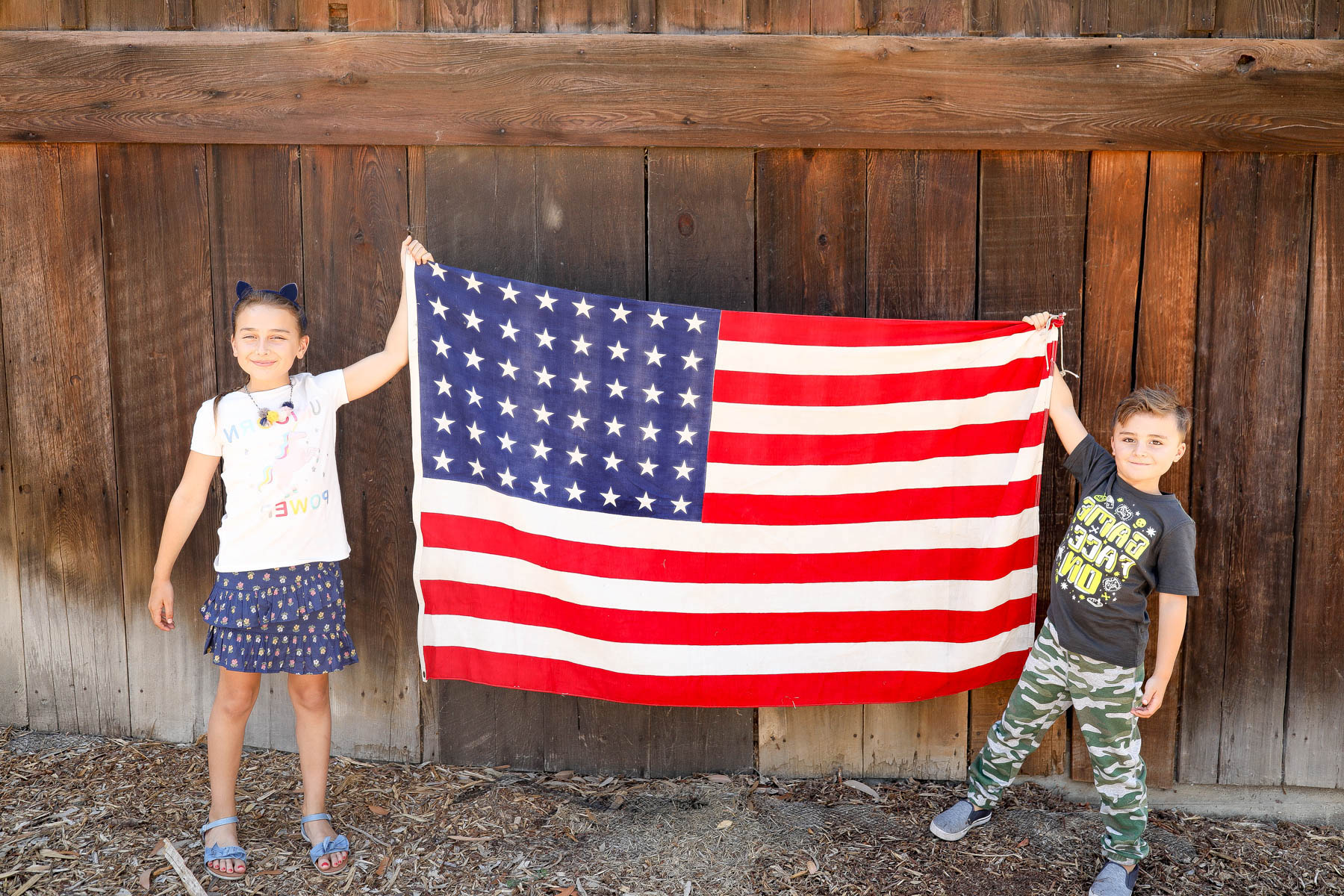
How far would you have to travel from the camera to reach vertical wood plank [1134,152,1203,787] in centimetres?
317

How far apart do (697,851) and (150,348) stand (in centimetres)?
254

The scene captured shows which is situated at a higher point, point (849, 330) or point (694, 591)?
point (849, 330)

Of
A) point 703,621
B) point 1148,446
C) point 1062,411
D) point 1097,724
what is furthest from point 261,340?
point 1097,724

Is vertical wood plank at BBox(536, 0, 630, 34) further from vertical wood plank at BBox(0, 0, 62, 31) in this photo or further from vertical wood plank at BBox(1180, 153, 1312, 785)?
vertical wood plank at BBox(1180, 153, 1312, 785)

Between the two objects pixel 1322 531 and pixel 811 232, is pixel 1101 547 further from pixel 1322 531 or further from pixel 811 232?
pixel 811 232

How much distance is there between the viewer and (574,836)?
10.2 ft

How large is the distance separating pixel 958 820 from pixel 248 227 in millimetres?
3106

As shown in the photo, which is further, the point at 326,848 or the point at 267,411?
the point at 326,848

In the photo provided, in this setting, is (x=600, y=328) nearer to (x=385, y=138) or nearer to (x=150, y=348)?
(x=385, y=138)

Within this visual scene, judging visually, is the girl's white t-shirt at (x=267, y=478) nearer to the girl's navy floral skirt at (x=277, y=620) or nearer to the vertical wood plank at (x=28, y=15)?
the girl's navy floral skirt at (x=277, y=620)

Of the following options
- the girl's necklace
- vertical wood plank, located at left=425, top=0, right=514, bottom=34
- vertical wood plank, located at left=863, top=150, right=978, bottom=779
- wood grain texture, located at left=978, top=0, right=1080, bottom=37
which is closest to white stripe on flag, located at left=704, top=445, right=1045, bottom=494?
vertical wood plank, located at left=863, top=150, right=978, bottom=779

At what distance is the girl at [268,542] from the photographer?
273cm

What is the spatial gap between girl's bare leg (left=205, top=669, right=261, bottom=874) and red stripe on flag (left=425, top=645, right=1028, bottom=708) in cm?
57

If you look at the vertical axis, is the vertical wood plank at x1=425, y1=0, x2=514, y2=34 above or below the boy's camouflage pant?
above
